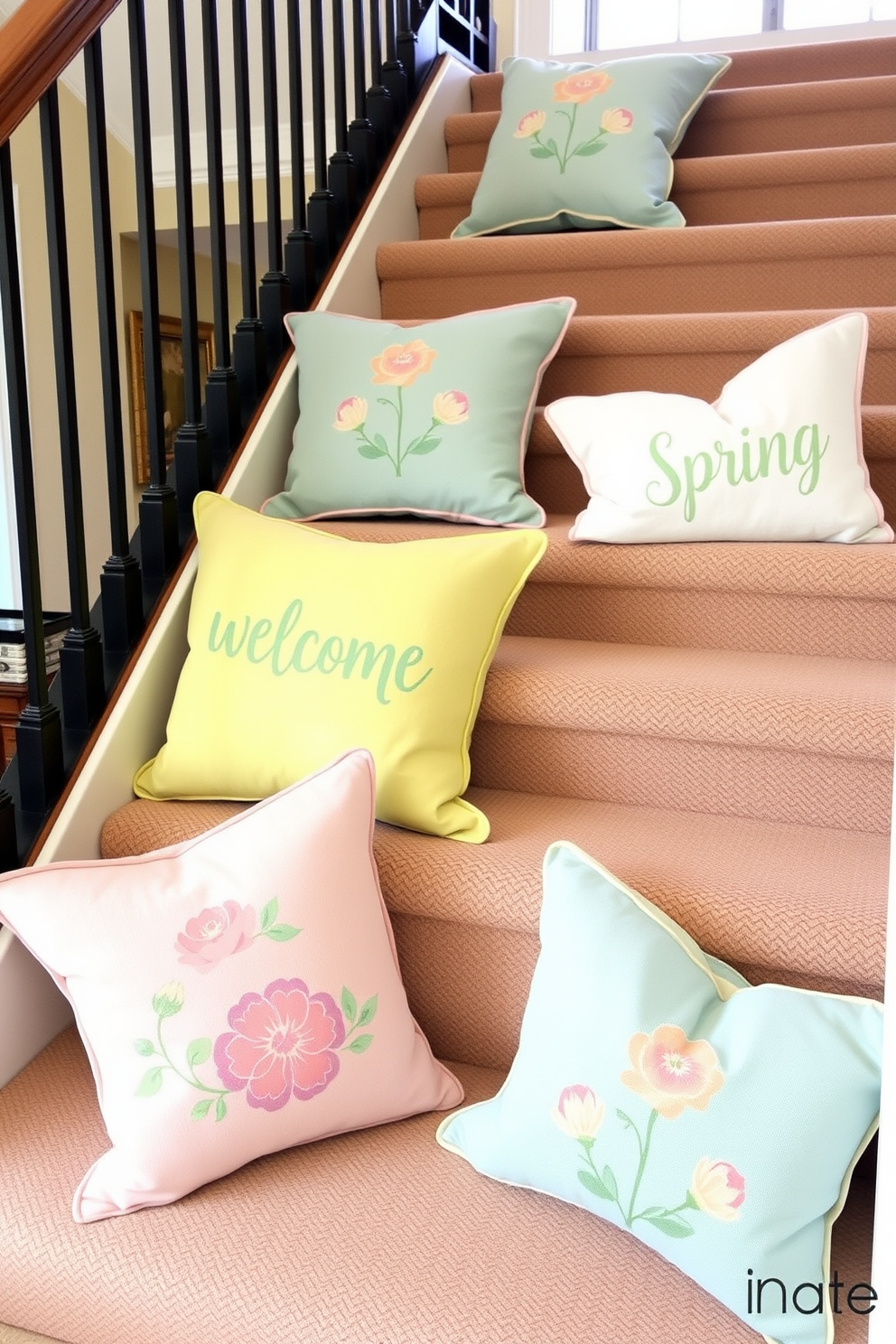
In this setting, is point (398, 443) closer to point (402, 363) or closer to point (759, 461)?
point (402, 363)

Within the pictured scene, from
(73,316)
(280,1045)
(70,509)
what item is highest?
(73,316)

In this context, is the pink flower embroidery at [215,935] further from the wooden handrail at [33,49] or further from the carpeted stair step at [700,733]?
the wooden handrail at [33,49]

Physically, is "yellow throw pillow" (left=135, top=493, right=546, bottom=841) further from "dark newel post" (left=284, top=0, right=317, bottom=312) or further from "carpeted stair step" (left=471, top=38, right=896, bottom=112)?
"carpeted stair step" (left=471, top=38, right=896, bottom=112)

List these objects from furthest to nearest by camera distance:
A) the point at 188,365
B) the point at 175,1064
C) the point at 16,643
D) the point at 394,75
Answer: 1. the point at 16,643
2. the point at 394,75
3. the point at 188,365
4. the point at 175,1064

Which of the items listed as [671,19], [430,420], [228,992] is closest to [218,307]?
[430,420]

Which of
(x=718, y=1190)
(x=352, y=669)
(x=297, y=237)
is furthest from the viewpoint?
(x=297, y=237)

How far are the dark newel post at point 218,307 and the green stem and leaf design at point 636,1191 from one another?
109cm

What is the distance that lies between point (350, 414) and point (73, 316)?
227 centimetres

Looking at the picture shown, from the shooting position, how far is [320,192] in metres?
2.01

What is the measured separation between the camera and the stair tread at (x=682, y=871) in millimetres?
1030

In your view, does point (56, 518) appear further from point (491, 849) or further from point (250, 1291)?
point (250, 1291)

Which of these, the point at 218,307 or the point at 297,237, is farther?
the point at 297,237

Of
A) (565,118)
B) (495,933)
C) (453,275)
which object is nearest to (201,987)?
(495,933)

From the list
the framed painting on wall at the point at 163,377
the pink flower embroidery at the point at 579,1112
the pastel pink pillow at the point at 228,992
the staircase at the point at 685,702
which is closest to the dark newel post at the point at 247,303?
the staircase at the point at 685,702
